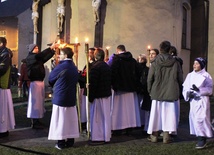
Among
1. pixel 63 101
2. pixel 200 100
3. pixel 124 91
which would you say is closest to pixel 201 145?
pixel 200 100

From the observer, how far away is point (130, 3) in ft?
54.9

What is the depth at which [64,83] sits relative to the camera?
6.67 meters

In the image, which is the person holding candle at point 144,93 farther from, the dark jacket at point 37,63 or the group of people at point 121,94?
the dark jacket at point 37,63

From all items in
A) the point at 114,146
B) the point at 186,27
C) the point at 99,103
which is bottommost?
the point at 114,146

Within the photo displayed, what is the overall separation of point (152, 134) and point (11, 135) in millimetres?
3278

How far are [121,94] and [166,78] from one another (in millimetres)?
1409

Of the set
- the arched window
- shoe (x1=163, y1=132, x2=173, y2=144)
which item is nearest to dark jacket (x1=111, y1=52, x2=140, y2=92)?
shoe (x1=163, y1=132, x2=173, y2=144)

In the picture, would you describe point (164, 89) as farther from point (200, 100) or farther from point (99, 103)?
point (99, 103)

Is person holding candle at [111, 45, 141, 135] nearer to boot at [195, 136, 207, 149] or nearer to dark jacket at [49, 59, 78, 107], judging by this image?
dark jacket at [49, 59, 78, 107]

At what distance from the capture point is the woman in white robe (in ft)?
22.7

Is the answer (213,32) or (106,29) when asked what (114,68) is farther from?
(213,32)

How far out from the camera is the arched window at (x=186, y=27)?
65.7 ft

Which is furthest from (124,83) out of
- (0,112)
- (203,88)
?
(0,112)

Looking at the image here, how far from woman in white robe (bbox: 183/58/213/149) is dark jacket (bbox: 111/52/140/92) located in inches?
56.9
